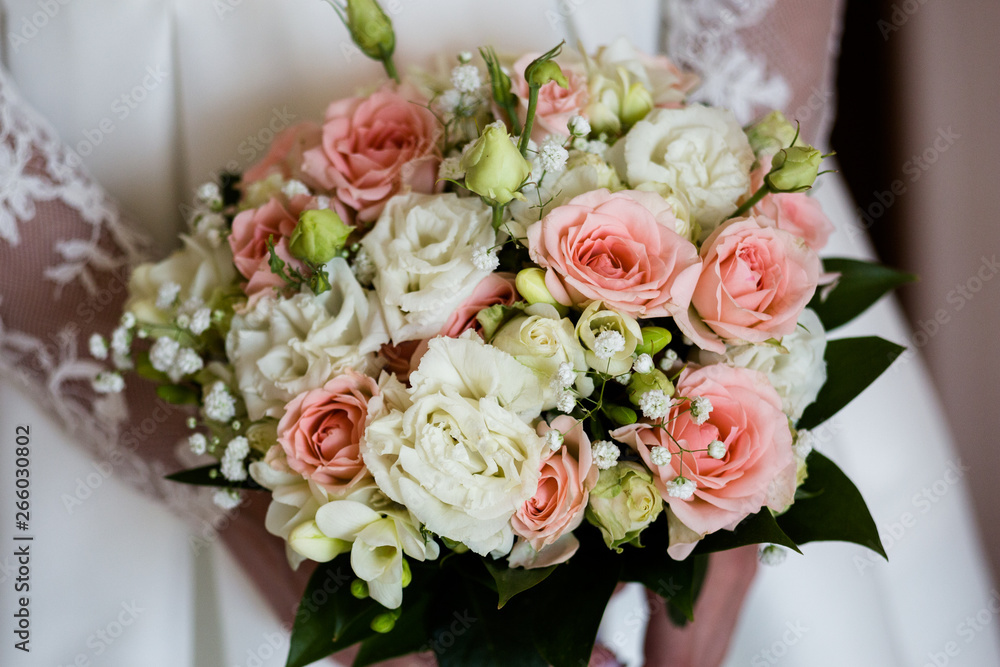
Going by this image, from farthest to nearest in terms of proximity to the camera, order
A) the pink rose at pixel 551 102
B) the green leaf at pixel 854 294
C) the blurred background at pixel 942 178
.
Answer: the blurred background at pixel 942 178 < the green leaf at pixel 854 294 < the pink rose at pixel 551 102

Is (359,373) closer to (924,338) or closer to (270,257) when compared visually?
(270,257)

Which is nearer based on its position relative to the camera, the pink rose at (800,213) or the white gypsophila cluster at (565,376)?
the white gypsophila cluster at (565,376)

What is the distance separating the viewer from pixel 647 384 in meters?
0.46

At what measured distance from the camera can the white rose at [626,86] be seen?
56 cm

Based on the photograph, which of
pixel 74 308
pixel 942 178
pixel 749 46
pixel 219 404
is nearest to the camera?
pixel 219 404

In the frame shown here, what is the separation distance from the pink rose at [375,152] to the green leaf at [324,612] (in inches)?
10.9

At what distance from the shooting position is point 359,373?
0.48 m

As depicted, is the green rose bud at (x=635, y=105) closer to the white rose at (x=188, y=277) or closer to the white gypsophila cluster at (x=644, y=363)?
the white gypsophila cluster at (x=644, y=363)

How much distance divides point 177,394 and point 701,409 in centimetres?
42

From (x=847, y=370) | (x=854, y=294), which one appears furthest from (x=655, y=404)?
(x=854, y=294)

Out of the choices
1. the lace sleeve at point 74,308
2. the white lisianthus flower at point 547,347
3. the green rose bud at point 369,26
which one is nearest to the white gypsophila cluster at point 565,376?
the white lisianthus flower at point 547,347

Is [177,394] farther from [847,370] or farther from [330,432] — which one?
[847,370]

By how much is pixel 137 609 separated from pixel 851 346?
0.84 meters

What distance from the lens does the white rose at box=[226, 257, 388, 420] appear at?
483 mm
